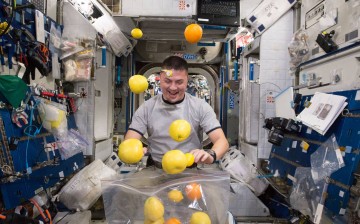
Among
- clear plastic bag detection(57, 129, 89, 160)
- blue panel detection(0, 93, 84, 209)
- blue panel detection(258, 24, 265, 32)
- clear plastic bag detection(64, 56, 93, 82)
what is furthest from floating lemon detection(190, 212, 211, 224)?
blue panel detection(258, 24, 265, 32)

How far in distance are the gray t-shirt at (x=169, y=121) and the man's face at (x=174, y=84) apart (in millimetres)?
105

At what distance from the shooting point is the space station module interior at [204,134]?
162 cm

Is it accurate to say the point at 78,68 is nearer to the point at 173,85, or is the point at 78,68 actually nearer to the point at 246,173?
the point at 173,85

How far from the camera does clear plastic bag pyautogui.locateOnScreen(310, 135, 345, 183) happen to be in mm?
2217

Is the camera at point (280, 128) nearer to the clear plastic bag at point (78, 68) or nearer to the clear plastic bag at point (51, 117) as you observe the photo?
the clear plastic bag at point (51, 117)

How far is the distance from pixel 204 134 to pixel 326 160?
5.34ft

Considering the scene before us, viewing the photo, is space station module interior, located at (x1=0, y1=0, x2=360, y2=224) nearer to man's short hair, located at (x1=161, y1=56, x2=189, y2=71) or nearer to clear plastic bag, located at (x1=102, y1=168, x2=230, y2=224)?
clear plastic bag, located at (x1=102, y1=168, x2=230, y2=224)

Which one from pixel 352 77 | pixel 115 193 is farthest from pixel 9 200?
pixel 352 77

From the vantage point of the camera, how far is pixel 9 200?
2094 millimetres

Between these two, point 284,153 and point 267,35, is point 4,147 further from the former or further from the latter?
point 267,35

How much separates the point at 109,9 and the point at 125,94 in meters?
2.37

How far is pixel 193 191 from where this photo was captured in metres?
1.43

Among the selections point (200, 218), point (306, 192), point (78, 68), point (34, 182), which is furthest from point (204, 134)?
point (200, 218)

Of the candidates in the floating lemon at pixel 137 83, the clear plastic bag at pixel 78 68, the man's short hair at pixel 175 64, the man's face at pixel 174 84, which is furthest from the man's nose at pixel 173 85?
the clear plastic bag at pixel 78 68
